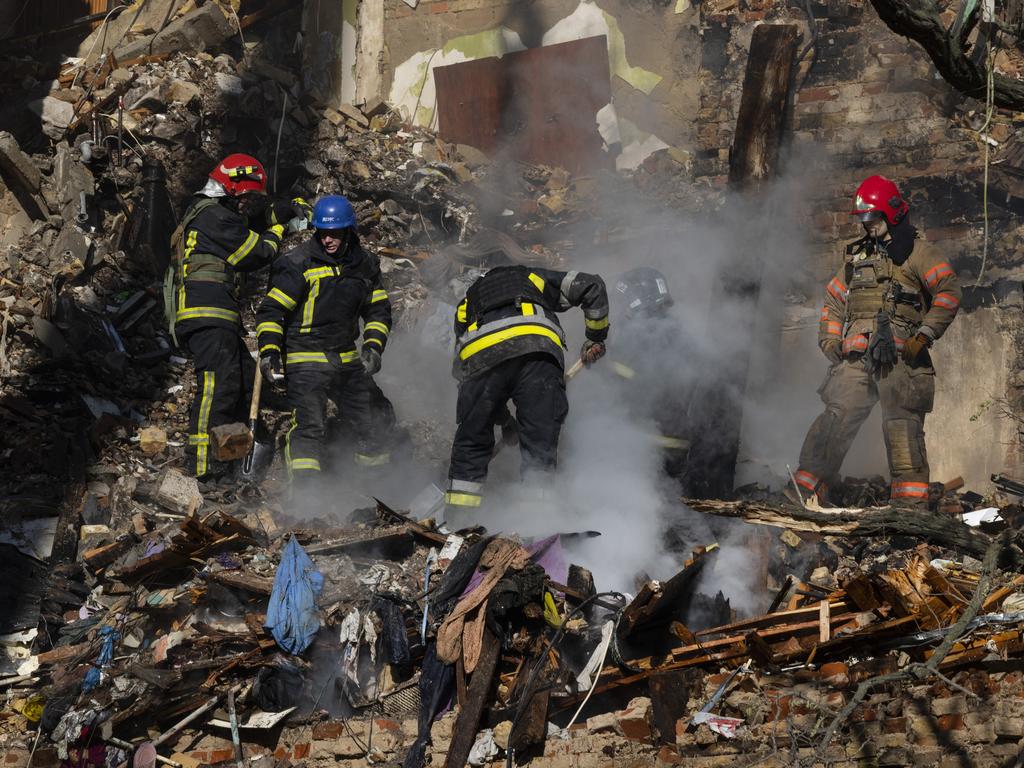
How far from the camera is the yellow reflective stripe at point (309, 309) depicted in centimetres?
721

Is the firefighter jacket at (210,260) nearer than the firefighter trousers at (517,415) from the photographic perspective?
No

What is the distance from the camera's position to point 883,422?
684cm

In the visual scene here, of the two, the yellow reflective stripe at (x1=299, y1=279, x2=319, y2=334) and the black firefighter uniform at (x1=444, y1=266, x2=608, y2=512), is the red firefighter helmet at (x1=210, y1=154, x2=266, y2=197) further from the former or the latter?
the black firefighter uniform at (x1=444, y1=266, x2=608, y2=512)

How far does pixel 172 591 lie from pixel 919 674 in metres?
4.01

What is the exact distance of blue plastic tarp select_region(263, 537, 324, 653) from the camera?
18.2 feet

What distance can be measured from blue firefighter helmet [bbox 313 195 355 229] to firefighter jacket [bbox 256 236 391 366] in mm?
165

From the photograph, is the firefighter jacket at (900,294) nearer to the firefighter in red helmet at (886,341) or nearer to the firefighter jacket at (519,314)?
the firefighter in red helmet at (886,341)

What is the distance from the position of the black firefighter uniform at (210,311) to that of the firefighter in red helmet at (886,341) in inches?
150

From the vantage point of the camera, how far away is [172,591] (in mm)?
6066

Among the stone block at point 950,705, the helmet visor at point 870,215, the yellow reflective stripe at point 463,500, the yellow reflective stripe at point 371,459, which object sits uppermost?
the helmet visor at point 870,215

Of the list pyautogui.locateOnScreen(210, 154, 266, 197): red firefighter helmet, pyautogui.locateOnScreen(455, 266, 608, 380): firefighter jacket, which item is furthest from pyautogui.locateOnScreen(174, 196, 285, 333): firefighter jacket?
pyautogui.locateOnScreen(455, 266, 608, 380): firefighter jacket

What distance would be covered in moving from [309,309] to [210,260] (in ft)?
2.49

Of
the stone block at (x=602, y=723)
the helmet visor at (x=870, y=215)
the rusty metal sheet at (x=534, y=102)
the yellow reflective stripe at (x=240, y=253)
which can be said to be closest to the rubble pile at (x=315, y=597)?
the stone block at (x=602, y=723)

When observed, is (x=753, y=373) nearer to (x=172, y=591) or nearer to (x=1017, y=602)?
(x=1017, y=602)
